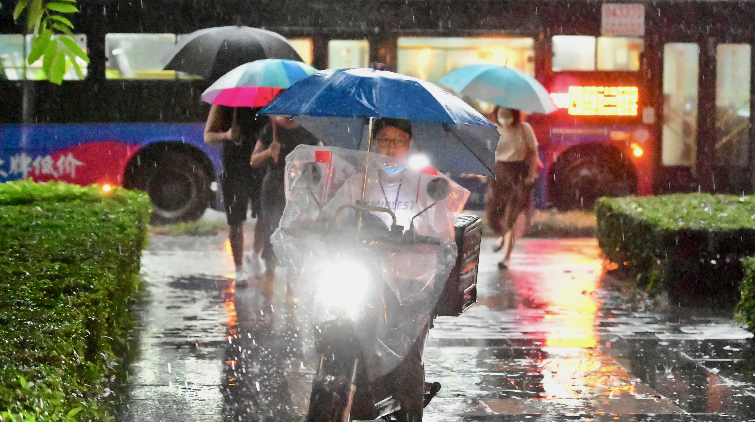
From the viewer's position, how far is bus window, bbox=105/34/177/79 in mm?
13133

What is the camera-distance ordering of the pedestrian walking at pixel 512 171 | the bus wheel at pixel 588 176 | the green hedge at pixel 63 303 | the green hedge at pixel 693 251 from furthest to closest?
the bus wheel at pixel 588 176 → the pedestrian walking at pixel 512 171 → the green hedge at pixel 693 251 → the green hedge at pixel 63 303

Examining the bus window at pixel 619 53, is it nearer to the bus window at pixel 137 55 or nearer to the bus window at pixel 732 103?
the bus window at pixel 732 103

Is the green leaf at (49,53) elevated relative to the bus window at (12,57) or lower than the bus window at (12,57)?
lower

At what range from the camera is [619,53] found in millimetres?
13852

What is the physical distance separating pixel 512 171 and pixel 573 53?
3.99m

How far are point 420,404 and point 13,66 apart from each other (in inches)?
404

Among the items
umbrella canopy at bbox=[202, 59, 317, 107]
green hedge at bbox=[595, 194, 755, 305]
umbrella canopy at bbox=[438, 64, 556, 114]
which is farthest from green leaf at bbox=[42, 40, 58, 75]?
umbrella canopy at bbox=[438, 64, 556, 114]

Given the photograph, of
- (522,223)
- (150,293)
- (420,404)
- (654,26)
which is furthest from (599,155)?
(420,404)

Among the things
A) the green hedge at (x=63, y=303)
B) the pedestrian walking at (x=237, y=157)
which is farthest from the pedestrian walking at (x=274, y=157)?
the green hedge at (x=63, y=303)

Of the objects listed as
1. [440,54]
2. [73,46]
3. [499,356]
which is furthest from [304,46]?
[73,46]

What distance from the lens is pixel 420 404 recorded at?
472 cm

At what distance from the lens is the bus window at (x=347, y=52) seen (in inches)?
532

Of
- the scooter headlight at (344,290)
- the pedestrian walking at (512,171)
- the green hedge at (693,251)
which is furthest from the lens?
the pedestrian walking at (512,171)

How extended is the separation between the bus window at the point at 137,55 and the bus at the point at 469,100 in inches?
0.7
